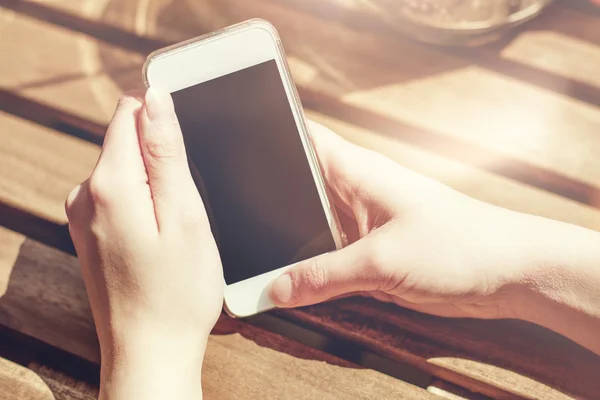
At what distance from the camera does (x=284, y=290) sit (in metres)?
0.87

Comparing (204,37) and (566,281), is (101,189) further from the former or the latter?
(566,281)

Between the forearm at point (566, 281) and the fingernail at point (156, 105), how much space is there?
0.61 m

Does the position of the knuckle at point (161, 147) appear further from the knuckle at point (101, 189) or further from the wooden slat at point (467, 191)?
the wooden slat at point (467, 191)

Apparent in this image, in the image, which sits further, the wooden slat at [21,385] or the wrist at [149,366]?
the wooden slat at [21,385]

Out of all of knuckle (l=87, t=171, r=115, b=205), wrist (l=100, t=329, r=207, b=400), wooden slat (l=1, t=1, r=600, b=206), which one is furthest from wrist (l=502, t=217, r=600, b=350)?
knuckle (l=87, t=171, r=115, b=205)

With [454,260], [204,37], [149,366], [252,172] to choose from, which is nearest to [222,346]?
[149,366]

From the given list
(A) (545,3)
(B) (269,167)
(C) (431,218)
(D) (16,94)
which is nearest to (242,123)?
(B) (269,167)

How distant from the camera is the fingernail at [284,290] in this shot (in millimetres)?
866

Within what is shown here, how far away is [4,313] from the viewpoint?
929 millimetres

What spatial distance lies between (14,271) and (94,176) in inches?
11.5

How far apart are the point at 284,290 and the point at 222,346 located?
0.15 metres

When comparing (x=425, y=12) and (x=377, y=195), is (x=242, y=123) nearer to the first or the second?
(x=377, y=195)

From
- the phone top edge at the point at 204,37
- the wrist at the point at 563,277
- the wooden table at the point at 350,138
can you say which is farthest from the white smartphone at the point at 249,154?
the wrist at the point at 563,277

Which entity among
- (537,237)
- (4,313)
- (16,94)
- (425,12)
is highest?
(425,12)
